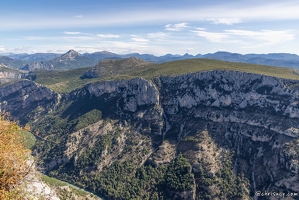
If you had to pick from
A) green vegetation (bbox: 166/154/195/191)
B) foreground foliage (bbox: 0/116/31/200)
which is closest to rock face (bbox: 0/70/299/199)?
green vegetation (bbox: 166/154/195/191)

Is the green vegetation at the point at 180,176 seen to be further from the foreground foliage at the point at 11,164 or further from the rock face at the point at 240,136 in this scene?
the foreground foliage at the point at 11,164

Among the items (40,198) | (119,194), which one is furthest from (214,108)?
(40,198)

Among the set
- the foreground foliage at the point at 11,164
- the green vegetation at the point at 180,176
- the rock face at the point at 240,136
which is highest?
the foreground foliage at the point at 11,164

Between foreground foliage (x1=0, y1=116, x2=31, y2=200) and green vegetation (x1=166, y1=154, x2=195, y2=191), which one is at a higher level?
foreground foliage (x1=0, y1=116, x2=31, y2=200)

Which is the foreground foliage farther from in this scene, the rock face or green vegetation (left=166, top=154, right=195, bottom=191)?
the rock face

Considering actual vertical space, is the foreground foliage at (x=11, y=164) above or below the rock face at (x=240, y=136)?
above

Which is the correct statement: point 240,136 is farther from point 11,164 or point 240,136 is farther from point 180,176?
point 11,164

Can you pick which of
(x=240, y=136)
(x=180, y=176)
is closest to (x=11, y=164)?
(x=180, y=176)

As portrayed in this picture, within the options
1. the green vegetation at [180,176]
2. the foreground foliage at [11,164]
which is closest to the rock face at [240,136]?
the green vegetation at [180,176]

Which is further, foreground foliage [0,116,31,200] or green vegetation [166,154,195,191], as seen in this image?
green vegetation [166,154,195,191]

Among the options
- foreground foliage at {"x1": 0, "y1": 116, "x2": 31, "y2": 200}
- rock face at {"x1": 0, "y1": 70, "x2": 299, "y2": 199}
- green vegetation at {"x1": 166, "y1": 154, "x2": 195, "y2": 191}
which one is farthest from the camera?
green vegetation at {"x1": 166, "y1": 154, "x2": 195, "y2": 191}

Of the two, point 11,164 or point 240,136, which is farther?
point 240,136

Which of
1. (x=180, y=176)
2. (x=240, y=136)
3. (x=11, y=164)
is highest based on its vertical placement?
(x=11, y=164)
